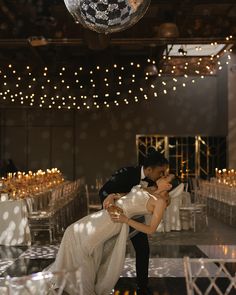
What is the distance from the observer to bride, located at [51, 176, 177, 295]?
414cm

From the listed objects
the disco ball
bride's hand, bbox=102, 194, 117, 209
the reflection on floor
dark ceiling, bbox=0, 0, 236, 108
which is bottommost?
the reflection on floor

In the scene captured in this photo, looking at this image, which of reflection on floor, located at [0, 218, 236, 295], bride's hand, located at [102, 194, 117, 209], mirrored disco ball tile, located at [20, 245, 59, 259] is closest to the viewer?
bride's hand, located at [102, 194, 117, 209]

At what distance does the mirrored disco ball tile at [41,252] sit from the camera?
23.3ft

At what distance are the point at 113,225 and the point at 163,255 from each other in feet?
9.89

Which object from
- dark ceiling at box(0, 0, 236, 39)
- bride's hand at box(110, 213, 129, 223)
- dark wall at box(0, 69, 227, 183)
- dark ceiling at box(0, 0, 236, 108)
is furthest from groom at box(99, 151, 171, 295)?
A: dark wall at box(0, 69, 227, 183)

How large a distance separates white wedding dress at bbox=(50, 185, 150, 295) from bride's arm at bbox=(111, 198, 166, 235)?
0.13 metres

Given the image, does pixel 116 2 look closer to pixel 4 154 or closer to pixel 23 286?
pixel 23 286

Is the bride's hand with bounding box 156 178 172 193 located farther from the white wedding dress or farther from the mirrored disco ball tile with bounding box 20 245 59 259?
the mirrored disco ball tile with bounding box 20 245 59 259

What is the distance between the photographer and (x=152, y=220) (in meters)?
4.07

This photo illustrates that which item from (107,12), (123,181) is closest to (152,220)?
(123,181)

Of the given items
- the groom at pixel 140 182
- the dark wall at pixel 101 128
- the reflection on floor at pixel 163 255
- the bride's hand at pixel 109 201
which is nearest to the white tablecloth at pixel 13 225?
the reflection on floor at pixel 163 255

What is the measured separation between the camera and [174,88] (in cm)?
1602

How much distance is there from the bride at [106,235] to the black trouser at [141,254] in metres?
0.35

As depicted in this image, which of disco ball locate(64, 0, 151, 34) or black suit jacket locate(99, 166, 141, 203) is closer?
disco ball locate(64, 0, 151, 34)
